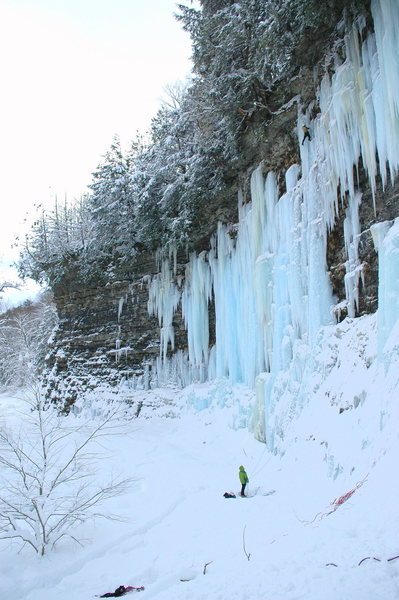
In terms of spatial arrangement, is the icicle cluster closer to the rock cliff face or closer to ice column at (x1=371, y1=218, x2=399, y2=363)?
ice column at (x1=371, y1=218, x2=399, y2=363)

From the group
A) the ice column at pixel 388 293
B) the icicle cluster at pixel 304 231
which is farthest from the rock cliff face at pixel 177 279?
the ice column at pixel 388 293

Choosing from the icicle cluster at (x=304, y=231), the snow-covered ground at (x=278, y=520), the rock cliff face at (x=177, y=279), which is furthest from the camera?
the rock cliff face at (x=177, y=279)

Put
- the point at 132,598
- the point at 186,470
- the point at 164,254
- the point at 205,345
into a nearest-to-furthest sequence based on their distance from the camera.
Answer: the point at 132,598 → the point at 186,470 → the point at 205,345 → the point at 164,254

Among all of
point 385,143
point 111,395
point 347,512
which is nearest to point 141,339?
point 111,395

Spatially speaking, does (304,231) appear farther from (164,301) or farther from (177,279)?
(164,301)

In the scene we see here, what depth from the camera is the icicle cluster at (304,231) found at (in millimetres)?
7546

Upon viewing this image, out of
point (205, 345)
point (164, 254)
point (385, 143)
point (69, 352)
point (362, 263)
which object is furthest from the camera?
point (69, 352)

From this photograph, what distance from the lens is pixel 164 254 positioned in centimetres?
1675

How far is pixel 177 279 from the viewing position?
16391 mm

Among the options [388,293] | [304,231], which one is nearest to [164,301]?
[304,231]

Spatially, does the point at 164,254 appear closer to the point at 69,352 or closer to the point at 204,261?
the point at 204,261

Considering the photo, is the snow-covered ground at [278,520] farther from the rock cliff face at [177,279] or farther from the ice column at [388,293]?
the rock cliff face at [177,279]

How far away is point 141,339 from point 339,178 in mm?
11052

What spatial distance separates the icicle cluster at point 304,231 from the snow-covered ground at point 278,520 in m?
1.14
